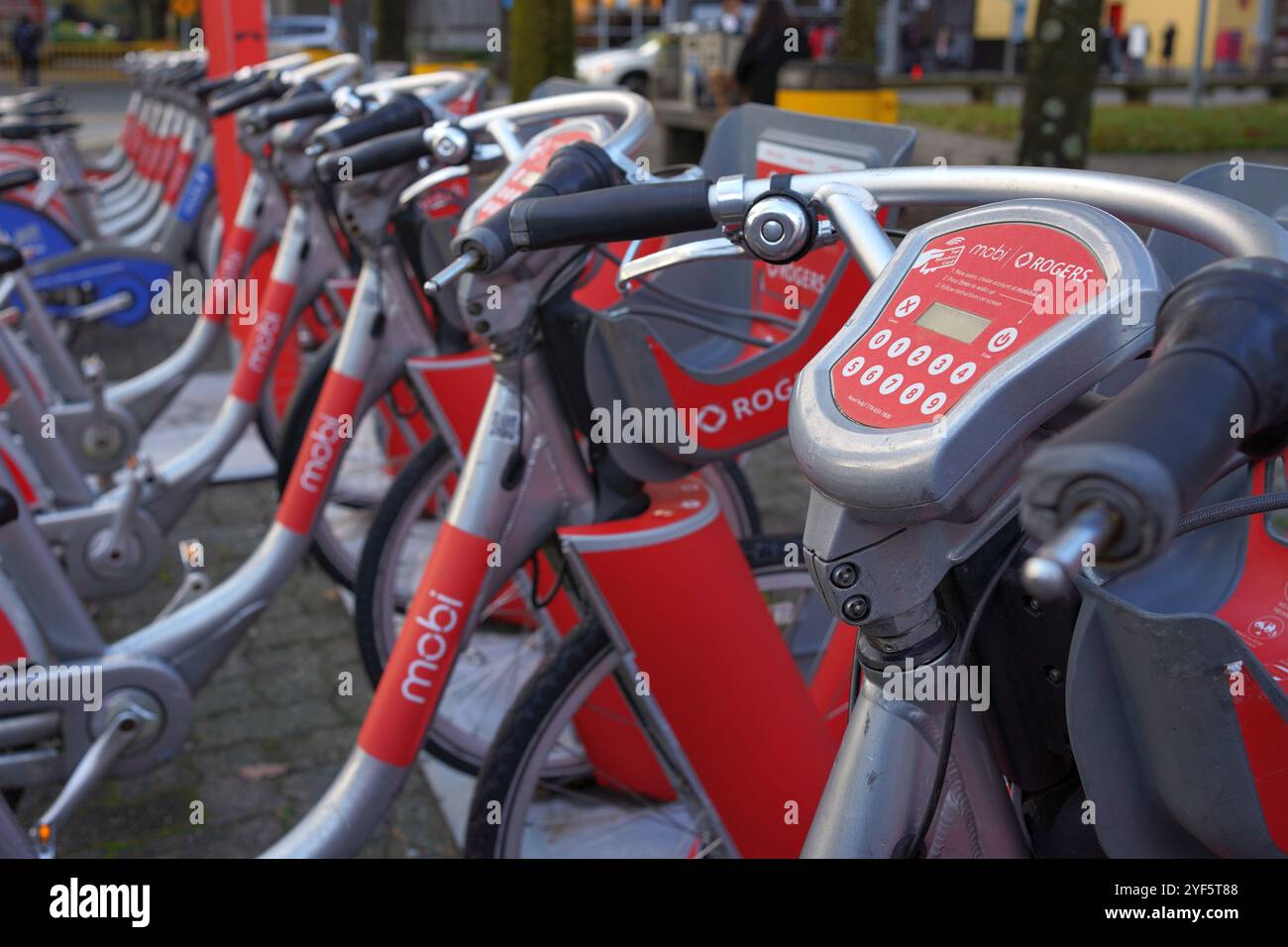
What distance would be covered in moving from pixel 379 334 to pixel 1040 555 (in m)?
2.47

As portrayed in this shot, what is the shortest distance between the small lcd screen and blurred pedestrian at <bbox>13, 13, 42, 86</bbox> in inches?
981

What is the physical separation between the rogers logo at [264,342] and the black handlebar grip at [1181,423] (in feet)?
10.8

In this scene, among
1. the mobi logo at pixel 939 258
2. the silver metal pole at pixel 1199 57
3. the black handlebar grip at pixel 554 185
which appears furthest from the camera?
the silver metal pole at pixel 1199 57

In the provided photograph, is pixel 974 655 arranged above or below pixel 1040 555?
below

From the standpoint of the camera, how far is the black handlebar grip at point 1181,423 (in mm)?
684

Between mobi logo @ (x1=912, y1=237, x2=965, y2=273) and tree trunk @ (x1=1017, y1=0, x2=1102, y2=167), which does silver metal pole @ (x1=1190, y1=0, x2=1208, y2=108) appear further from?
mobi logo @ (x1=912, y1=237, x2=965, y2=273)

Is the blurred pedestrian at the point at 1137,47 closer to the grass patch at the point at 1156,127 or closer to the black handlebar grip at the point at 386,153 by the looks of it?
the grass patch at the point at 1156,127

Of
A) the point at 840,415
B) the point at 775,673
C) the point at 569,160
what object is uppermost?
the point at 569,160

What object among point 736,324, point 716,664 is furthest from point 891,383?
point 736,324

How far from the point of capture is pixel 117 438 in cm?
447

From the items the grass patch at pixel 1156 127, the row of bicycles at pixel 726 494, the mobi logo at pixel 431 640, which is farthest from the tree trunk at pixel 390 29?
the mobi logo at pixel 431 640

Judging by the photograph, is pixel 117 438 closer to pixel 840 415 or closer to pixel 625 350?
pixel 625 350

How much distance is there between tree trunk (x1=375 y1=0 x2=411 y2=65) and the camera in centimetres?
1059
